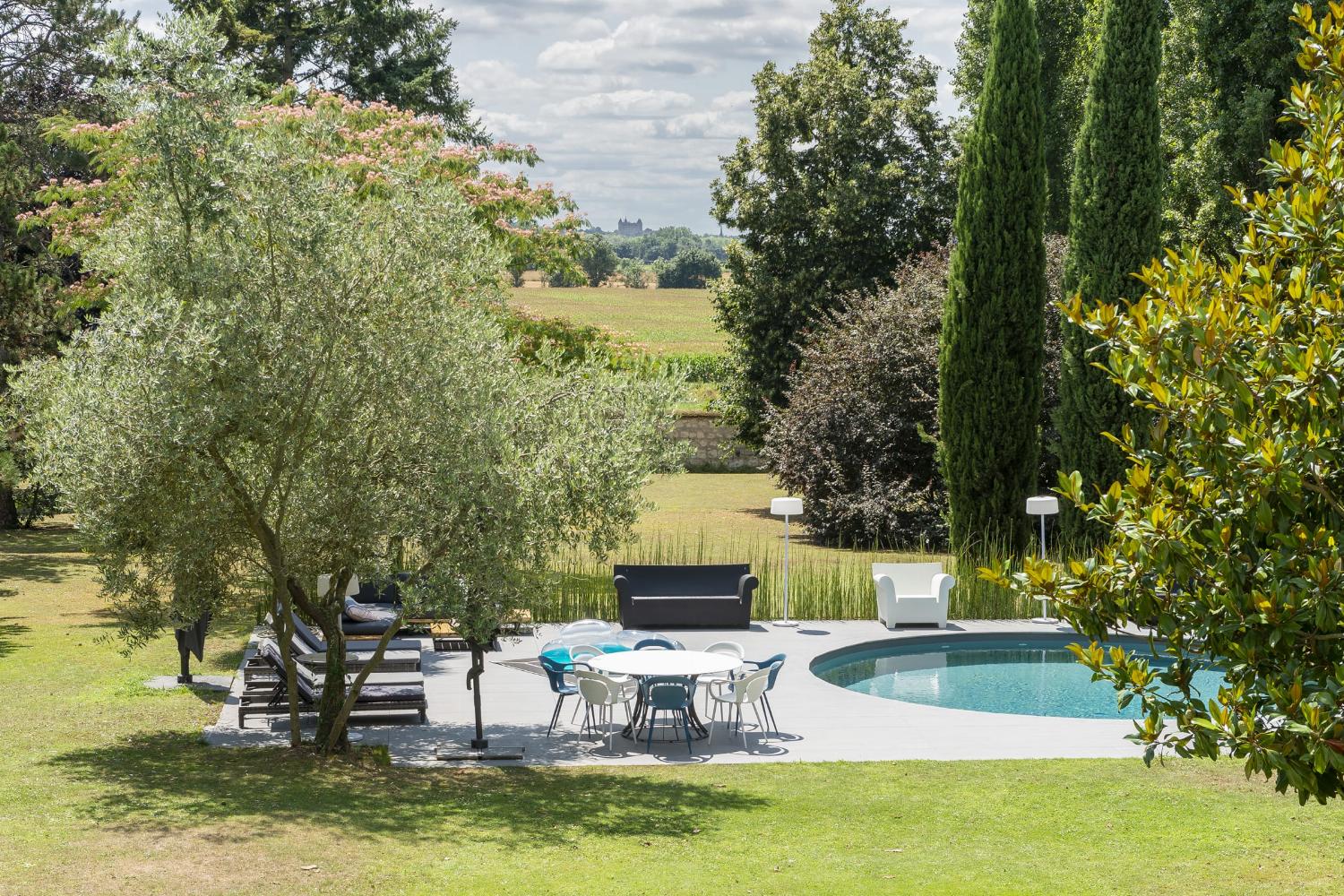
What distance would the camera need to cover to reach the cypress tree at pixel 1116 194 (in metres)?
21.1

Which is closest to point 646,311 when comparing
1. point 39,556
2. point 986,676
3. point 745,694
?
point 39,556

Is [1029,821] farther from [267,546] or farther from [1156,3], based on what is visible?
[1156,3]

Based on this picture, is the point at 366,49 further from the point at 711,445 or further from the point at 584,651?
the point at 584,651

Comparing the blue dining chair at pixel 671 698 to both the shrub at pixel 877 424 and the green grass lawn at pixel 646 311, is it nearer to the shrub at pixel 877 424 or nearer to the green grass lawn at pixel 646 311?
the shrub at pixel 877 424

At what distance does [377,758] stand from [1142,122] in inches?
633

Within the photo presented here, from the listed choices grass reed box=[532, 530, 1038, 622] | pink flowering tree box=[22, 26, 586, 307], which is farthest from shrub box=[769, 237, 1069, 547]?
pink flowering tree box=[22, 26, 586, 307]

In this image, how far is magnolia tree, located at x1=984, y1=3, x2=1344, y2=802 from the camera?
426 cm

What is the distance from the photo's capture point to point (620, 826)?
9.20 m

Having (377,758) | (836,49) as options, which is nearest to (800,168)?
(836,49)

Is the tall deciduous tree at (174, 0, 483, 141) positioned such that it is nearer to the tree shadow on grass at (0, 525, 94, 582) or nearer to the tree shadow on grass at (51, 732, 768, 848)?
the tree shadow on grass at (0, 525, 94, 582)

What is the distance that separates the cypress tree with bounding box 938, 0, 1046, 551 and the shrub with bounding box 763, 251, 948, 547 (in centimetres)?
257

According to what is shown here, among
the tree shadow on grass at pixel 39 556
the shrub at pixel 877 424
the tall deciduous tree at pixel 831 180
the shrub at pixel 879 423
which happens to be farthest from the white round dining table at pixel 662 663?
the tall deciduous tree at pixel 831 180

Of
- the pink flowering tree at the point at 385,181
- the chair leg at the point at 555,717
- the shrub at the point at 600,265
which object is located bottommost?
the chair leg at the point at 555,717

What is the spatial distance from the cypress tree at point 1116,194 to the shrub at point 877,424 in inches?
162
